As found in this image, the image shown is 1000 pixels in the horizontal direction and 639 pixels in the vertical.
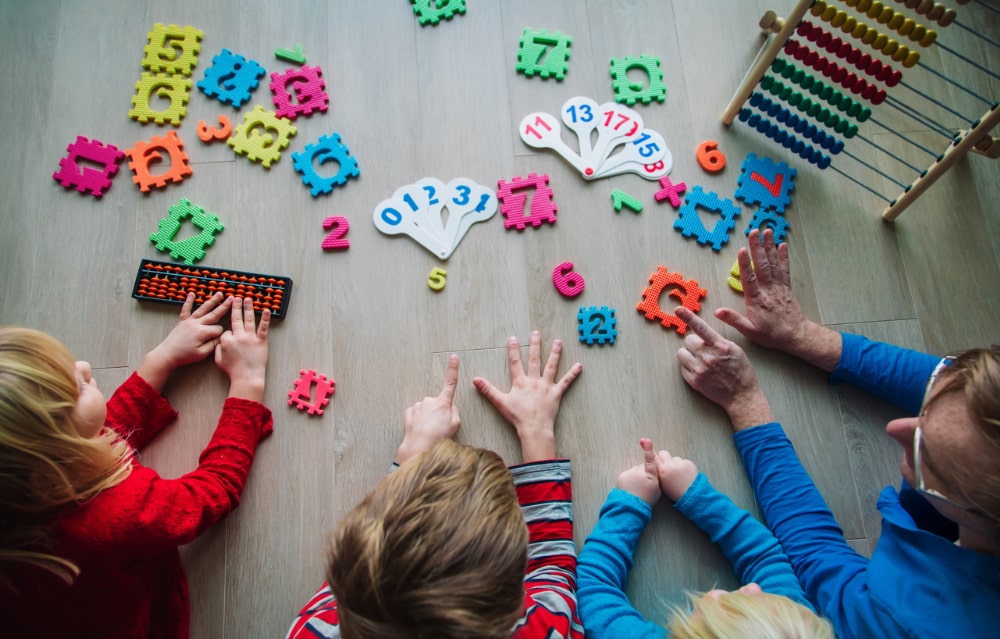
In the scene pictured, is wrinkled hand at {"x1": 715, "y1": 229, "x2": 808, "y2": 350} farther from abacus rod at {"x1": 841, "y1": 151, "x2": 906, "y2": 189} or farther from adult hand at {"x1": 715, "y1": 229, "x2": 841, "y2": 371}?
abacus rod at {"x1": 841, "y1": 151, "x2": 906, "y2": 189}

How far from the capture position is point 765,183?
1349 millimetres

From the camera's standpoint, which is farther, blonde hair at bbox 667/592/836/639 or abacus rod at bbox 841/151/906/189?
abacus rod at bbox 841/151/906/189

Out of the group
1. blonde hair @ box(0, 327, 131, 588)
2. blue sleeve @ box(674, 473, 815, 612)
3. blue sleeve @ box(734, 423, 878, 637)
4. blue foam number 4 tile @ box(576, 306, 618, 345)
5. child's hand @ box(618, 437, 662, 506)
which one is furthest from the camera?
blue foam number 4 tile @ box(576, 306, 618, 345)

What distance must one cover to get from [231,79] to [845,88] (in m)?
1.31

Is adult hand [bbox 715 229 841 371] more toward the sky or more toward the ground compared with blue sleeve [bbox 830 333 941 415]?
more toward the sky

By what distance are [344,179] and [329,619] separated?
850 millimetres

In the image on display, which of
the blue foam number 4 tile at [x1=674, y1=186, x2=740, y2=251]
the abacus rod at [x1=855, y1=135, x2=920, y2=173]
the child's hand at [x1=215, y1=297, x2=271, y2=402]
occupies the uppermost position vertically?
the abacus rod at [x1=855, y1=135, x2=920, y2=173]

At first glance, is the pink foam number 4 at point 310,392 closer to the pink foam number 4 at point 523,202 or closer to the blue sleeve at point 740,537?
the pink foam number 4 at point 523,202

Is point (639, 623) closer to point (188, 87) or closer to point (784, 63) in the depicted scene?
point (784, 63)

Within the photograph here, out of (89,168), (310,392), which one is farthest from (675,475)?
(89,168)

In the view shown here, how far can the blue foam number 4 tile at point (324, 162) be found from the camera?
1.33m

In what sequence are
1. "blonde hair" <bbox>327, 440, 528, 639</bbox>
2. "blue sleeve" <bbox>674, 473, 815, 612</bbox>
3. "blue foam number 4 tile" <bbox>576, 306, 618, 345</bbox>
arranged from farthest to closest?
"blue foam number 4 tile" <bbox>576, 306, 618, 345</bbox> → "blue sleeve" <bbox>674, 473, 815, 612</bbox> → "blonde hair" <bbox>327, 440, 528, 639</bbox>

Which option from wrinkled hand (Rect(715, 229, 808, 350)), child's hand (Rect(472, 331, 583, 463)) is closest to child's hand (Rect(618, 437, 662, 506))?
child's hand (Rect(472, 331, 583, 463))

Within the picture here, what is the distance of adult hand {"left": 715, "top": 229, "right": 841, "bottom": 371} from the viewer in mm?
1216
